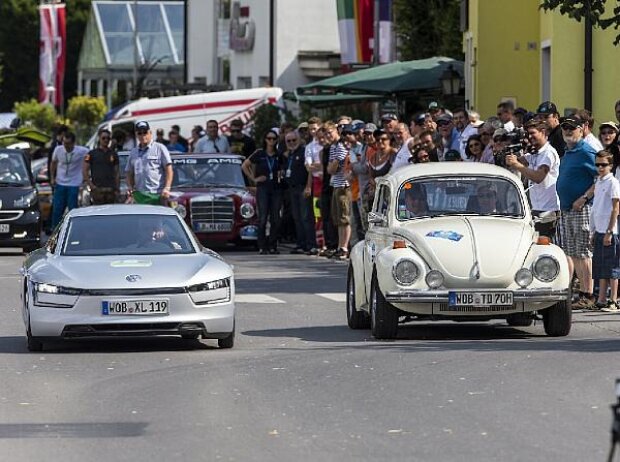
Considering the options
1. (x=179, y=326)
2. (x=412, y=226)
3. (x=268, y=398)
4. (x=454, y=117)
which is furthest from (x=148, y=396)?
(x=454, y=117)

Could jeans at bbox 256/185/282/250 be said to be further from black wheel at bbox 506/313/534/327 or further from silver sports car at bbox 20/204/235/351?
silver sports car at bbox 20/204/235/351

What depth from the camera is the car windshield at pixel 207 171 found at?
32.0 metres

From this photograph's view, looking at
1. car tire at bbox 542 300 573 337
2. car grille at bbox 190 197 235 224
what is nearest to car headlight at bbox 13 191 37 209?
car grille at bbox 190 197 235 224

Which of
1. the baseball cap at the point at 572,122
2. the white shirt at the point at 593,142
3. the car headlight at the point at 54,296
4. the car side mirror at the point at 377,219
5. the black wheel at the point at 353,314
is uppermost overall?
the baseball cap at the point at 572,122

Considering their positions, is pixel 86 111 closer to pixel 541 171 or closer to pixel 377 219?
pixel 541 171

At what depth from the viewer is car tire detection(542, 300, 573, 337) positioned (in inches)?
627

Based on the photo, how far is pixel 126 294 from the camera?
14.8m

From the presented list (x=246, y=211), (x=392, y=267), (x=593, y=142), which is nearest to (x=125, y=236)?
(x=392, y=267)

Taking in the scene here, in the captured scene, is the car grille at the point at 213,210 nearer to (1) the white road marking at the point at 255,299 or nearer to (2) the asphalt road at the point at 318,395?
(1) the white road marking at the point at 255,299

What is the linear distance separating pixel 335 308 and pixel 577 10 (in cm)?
457

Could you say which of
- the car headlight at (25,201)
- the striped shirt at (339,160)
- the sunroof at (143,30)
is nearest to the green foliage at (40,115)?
the sunroof at (143,30)

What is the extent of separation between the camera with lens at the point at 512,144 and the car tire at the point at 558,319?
370 cm

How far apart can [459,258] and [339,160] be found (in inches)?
462

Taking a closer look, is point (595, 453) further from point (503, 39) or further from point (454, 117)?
point (503, 39)
